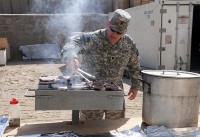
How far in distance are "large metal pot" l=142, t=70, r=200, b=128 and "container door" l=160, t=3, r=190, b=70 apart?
21.2 feet

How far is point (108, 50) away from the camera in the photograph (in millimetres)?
3018

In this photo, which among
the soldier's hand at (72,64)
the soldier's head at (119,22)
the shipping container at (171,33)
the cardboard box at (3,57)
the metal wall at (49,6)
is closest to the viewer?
the soldier's hand at (72,64)

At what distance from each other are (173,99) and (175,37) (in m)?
6.68

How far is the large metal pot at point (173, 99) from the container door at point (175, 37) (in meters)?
6.47

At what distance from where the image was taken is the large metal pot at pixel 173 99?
7.07 feet

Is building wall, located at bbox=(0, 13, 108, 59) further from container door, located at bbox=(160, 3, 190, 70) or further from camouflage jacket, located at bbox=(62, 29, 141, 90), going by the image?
camouflage jacket, located at bbox=(62, 29, 141, 90)

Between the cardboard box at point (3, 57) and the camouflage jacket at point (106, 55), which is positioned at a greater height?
the camouflage jacket at point (106, 55)

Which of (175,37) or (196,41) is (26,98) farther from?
(196,41)

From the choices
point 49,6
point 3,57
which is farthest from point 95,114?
point 49,6

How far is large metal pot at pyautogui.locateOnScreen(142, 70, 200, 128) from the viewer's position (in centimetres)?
216

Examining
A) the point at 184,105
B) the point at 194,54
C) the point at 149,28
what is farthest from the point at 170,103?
the point at 194,54

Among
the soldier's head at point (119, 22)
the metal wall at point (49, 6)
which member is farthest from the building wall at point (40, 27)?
the soldier's head at point (119, 22)

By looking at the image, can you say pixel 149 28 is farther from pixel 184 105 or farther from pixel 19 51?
pixel 19 51

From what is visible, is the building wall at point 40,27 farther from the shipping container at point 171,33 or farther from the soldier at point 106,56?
the soldier at point 106,56
